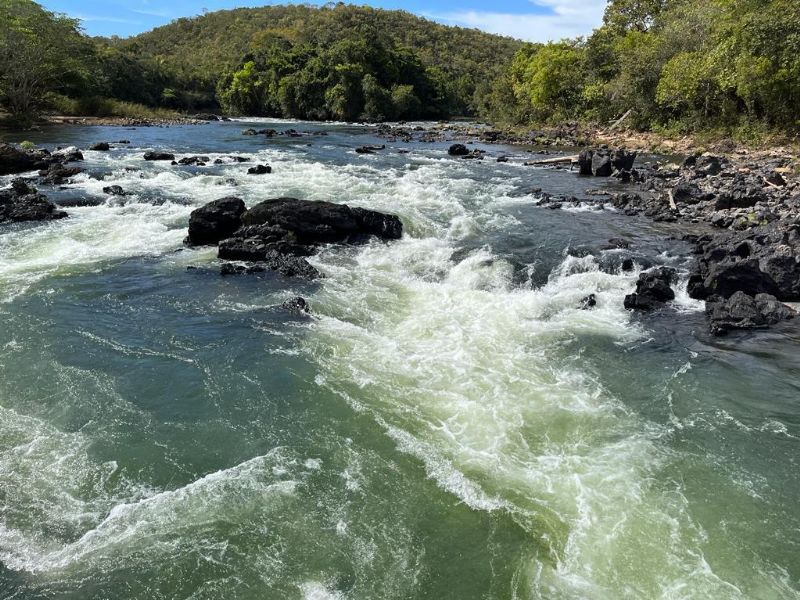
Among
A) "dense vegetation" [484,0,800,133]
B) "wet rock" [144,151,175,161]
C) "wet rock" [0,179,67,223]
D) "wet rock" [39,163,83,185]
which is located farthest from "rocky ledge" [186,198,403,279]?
"dense vegetation" [484,0,800,133]

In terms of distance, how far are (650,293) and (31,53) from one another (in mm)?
56281

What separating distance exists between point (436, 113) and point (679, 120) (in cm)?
5828

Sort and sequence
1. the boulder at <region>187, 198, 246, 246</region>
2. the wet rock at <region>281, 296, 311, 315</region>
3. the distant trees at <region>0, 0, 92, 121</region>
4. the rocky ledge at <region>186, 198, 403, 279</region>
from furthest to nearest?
1. the distant trees at <region>0, 0, 92, 121</region>
2. the boulder at <region>187, 198, 246, 246</region>
3. the rocky ledge at <region>186, 198, 403, 279</region>
4. the wet rock at <region>281, 296, 311, 315</region>

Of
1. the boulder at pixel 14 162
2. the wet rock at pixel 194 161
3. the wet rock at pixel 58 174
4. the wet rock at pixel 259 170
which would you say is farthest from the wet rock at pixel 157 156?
the wet rock at pixel 259 170

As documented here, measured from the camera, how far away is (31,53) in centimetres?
4709

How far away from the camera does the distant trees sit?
4581 cm

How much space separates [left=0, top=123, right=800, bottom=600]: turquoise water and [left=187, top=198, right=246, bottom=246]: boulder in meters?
1.57

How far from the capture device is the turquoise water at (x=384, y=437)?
19.7ft

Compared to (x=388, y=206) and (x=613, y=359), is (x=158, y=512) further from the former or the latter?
(x=388, y=206)

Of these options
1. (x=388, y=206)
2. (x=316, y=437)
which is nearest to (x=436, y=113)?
(x=388, y=206)

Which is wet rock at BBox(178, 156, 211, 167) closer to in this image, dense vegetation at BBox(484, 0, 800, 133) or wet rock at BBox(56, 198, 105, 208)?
wet rock at BBox(56, 198, 105, 208)

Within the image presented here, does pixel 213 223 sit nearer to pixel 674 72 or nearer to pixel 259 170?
pixel 259 170

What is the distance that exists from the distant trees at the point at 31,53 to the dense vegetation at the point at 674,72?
5076 cm

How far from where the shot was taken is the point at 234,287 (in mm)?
13961
